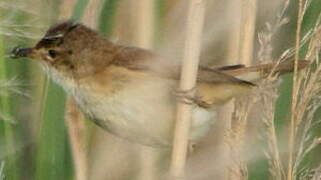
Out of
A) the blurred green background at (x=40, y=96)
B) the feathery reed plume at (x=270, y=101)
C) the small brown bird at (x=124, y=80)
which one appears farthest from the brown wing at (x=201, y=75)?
the feathery reed plume at (x=270, y=101)

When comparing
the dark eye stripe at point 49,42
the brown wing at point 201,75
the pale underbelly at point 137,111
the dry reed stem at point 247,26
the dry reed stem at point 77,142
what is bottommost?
the dry reed stem at point 77,142

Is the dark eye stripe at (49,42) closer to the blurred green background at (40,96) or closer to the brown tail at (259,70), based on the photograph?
the blurred green background at (40,96)

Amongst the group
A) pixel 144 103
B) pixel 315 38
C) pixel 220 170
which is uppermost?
pixel 315 38

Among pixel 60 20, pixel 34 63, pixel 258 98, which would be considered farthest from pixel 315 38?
pixel 34 63

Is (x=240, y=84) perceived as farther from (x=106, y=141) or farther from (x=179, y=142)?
(x=106, y=141)

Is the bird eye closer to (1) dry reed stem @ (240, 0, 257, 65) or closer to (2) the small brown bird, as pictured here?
(2) the small brown bird

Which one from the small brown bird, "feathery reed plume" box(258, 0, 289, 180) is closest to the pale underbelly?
the small brown bird
